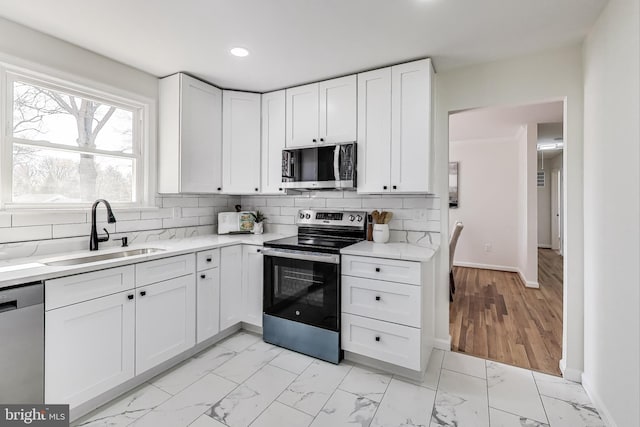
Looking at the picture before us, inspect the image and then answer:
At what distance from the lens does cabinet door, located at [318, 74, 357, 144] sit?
2.66 m

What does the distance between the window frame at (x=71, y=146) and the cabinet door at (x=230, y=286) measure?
893mm

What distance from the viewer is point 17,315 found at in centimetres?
146

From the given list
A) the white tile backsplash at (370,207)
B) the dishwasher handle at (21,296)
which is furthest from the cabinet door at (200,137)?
the dishwasher handle at (21,296)

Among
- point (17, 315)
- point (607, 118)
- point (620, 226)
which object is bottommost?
point (17, 315)

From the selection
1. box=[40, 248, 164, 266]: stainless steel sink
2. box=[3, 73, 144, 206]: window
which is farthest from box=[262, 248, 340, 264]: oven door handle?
box=[3, 73, 144, 206]: window

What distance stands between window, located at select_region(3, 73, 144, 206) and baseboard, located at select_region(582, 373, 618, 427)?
3.65 metres

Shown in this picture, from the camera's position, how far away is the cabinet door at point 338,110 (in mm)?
2658

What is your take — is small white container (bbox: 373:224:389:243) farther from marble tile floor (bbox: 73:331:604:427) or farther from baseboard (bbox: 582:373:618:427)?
baseboard (bbox: 582:373:618:427)

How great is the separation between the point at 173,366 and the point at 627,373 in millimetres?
2768

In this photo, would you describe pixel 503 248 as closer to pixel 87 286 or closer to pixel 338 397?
pixel 338 397

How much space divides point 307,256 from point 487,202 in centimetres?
459

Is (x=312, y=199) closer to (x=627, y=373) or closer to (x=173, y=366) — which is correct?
(x=173, y=366)

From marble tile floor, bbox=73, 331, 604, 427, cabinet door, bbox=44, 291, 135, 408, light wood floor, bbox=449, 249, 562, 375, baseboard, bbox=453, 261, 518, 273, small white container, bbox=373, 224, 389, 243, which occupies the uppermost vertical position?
small white container, bbox=373, 224, 389, 243

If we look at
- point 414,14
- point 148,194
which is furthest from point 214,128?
point 414,14
